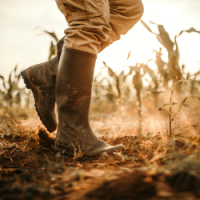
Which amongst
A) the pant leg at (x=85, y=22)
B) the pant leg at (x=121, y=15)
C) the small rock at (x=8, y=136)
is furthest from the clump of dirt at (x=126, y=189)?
the small rock at (x=8, y=136)

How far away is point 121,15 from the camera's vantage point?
1317mm

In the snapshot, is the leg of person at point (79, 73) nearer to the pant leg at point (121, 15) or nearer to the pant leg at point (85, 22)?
the pant leg at point (85, 22)

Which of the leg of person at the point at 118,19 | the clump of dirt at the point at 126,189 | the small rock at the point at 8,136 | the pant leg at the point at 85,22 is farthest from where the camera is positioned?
the small rock at the point at 8,136

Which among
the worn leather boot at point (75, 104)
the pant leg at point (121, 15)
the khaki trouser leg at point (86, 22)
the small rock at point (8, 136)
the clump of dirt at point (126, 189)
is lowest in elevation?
the small rock at point (8, 136)

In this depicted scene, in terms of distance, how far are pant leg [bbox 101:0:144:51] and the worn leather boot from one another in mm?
272

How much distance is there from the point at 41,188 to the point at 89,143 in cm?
59

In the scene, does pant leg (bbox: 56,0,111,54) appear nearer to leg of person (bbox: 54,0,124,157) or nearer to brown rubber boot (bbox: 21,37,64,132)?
leg of person (bbox: 54,0,124,157)

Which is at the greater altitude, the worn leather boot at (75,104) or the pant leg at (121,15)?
the pant leg at (121,15)

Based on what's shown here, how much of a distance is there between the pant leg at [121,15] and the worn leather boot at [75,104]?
272 mm

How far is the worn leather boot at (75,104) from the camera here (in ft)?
3.59

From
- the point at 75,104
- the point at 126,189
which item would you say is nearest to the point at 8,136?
the point at 75,104

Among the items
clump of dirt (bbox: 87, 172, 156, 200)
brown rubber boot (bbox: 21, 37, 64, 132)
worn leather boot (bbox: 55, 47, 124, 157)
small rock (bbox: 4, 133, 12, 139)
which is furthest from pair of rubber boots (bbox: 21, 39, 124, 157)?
small rock (bbox: 4, 133, 12, 139)

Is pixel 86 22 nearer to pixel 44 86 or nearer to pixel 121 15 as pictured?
pixel 121 15

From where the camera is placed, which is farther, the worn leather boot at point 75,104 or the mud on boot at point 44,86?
the mud on boot at point 44,86
